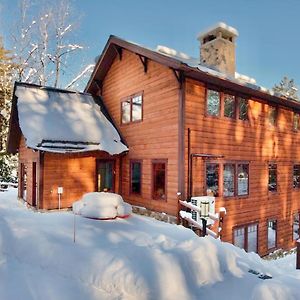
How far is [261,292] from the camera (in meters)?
4.81

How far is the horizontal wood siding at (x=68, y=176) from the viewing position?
12.3 m

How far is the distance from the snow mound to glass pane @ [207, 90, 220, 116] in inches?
202

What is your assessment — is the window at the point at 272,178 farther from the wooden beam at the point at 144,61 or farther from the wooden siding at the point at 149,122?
the wooden beam at the point at 144,61

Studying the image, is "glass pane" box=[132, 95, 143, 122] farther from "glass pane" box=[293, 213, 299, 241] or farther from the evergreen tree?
the evergreen tree

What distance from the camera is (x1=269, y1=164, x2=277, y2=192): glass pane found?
14.4 meters

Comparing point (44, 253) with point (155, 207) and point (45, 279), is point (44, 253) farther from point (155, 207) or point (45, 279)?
point (155, 207)

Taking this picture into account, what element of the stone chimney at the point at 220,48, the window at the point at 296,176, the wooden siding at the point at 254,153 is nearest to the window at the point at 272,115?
the wooden siding at the point at 254,153

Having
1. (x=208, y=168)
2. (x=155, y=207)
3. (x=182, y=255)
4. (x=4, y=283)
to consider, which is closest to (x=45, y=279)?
(x=4, y=283)

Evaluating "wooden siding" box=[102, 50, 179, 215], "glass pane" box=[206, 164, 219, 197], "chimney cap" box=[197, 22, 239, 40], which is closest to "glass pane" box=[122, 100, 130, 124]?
"wooden siding" box=[102, 50, 179, 215]

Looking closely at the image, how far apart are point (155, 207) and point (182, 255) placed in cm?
582

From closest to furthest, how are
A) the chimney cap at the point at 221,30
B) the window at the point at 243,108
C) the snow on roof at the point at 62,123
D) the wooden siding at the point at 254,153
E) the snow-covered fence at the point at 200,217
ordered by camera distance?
the snow-covered fence at the point at 200,217
the wooden siding at the point at 254,153
the snow on roof at the point at 62,123
the window at the point at 243,108
the chimney cap at the point at 221,30

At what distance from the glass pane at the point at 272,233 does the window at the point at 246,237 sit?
120 cm

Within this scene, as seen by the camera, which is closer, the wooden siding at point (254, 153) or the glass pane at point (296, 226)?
the wooden siding at point (254, 153)

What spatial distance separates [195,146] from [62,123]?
6218 millimetres
